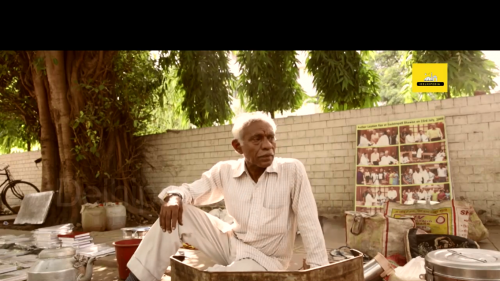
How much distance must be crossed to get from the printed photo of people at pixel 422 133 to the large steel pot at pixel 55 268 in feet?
14.2

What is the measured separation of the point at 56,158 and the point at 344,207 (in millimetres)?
5443

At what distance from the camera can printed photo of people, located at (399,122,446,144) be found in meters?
5.09

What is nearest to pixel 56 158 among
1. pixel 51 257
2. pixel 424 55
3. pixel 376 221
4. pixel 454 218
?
pixel 51 257

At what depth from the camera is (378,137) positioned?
5.52 meters

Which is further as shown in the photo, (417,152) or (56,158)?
(56,158)

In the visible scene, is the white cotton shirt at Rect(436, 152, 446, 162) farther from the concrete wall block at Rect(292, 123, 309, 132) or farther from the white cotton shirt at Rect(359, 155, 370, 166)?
the concrete wall block at Rect(292, 123, 309, 132)

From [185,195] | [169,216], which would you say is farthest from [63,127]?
[169,216]

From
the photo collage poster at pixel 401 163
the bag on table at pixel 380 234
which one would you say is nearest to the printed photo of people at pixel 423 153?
the photo collage poster at pixel 401 163

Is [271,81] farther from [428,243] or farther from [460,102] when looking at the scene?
[428,243]

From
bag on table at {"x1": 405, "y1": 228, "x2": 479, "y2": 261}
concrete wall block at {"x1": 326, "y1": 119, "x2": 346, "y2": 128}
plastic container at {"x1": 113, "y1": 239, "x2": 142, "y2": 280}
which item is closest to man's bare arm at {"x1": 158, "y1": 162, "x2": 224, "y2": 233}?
plastic container at {"x1": 113, "y1": 239, "x2": 142, "y2": 280}

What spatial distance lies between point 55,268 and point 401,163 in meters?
4.36

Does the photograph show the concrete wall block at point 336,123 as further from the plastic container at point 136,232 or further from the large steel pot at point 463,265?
the large steel pot at point 463,265
